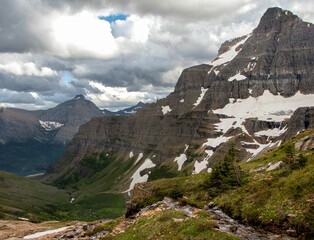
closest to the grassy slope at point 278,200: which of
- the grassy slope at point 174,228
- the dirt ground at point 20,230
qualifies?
the grassy slope at point 174,228

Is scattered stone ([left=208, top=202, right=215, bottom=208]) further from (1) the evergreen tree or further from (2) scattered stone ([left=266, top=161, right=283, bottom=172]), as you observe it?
(2) scattered stone ([left=266, top=161, right=283, bottom=172])

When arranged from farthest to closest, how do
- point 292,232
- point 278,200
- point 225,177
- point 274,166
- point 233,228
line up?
point 274,166
point 225,177
point 278,200
point 233,228
point 292,232

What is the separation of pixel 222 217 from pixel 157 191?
23838mm

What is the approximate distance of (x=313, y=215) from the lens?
37250 millimetres

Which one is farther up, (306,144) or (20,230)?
(306,144)

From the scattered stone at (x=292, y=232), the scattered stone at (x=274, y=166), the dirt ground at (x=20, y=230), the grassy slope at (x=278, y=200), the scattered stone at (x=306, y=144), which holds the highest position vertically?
the scattered stone at (x=306, y=144)

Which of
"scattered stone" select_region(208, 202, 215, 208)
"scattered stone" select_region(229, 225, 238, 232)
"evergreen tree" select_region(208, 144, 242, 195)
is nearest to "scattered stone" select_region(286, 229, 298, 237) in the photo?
"scattered stone" select_region(229, 225, 238, 232)

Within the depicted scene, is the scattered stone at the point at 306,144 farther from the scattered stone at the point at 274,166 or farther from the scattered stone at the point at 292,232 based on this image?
the scattered stone at the point at 292,232

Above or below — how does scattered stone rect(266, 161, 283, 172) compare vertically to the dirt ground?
above

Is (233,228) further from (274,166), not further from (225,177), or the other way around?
(274,166)

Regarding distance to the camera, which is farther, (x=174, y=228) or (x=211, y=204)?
(x=211, y=204)

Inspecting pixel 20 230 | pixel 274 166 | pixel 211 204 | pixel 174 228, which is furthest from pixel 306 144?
pixel 20 230

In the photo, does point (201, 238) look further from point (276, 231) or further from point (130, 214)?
point (130, 214)

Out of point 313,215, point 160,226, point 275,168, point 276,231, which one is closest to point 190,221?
point 160,226
